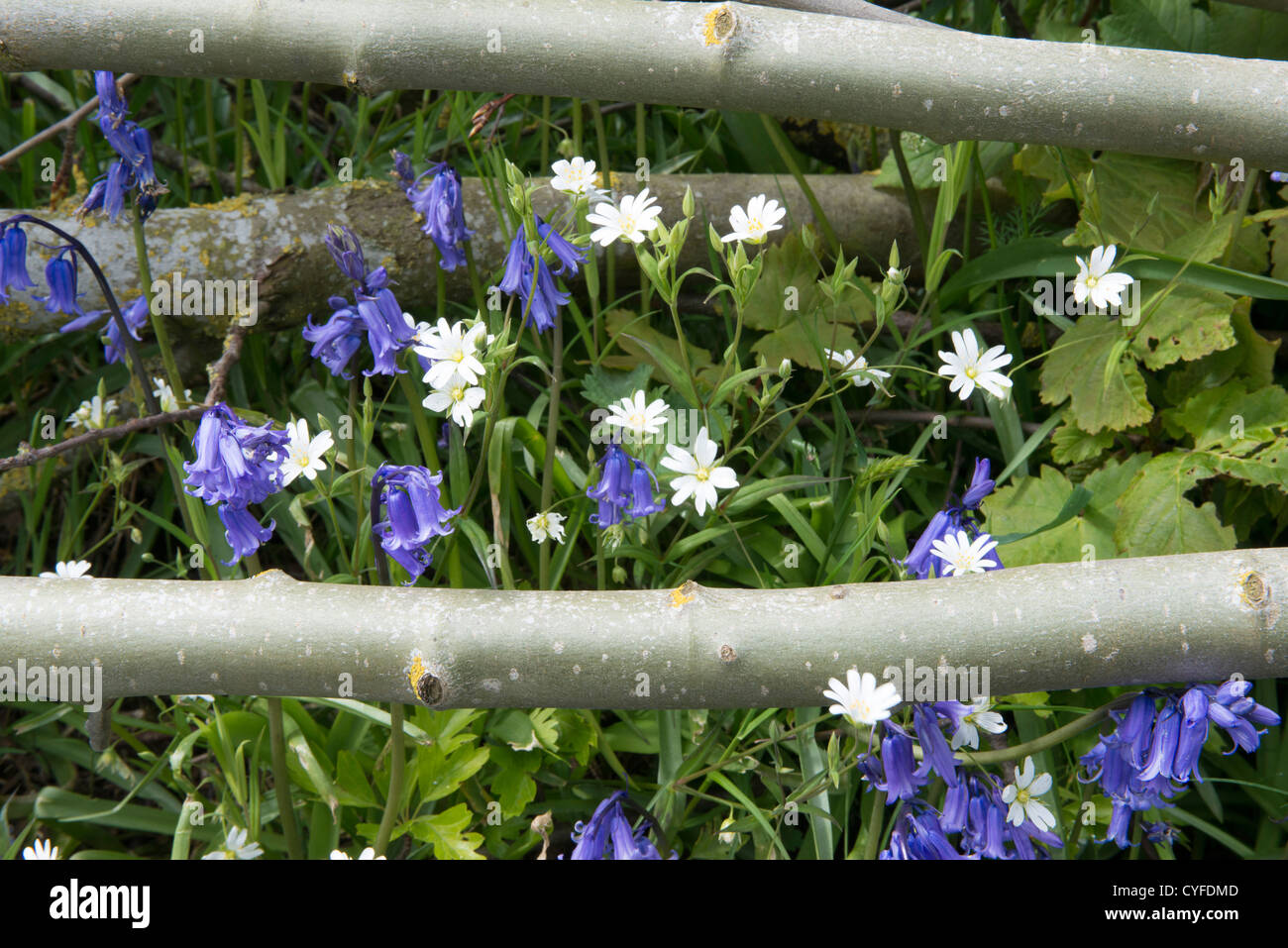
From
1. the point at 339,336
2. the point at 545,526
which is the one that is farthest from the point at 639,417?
the point at 339,336

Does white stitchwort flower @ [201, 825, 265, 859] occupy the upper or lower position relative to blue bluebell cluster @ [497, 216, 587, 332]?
lower

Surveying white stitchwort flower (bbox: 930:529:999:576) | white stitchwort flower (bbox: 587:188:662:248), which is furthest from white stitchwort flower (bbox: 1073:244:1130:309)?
white stitchwort flower (bbox: 587:188:662:248)

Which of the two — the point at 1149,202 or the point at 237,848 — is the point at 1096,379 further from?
the point at 237,848

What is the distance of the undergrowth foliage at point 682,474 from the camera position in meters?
1.85

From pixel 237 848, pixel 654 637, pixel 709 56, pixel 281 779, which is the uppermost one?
pixel 709 56

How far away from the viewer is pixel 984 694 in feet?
5.50

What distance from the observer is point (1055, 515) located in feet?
7.47

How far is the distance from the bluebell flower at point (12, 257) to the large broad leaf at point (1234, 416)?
2741 millimetres

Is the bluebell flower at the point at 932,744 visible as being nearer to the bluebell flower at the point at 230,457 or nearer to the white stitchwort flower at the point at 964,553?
the white stitchwort flower at the point at 964,553

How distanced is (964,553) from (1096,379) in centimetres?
76

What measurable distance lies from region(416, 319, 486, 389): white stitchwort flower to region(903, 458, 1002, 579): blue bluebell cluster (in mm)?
955

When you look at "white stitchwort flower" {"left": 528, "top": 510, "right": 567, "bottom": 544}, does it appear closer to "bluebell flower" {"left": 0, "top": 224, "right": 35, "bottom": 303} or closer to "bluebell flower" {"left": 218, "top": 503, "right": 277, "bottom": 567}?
"bluebell flower" {"left": 218, "top": 503, "right": 277, "bottom": 567}

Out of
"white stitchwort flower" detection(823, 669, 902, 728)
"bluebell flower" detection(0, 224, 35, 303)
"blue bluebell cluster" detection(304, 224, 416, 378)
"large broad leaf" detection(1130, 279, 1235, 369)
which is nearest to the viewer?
"white stitchwort flower" detection(823, 669, 902, 728)

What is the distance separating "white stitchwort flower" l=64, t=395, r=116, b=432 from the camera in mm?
2430
